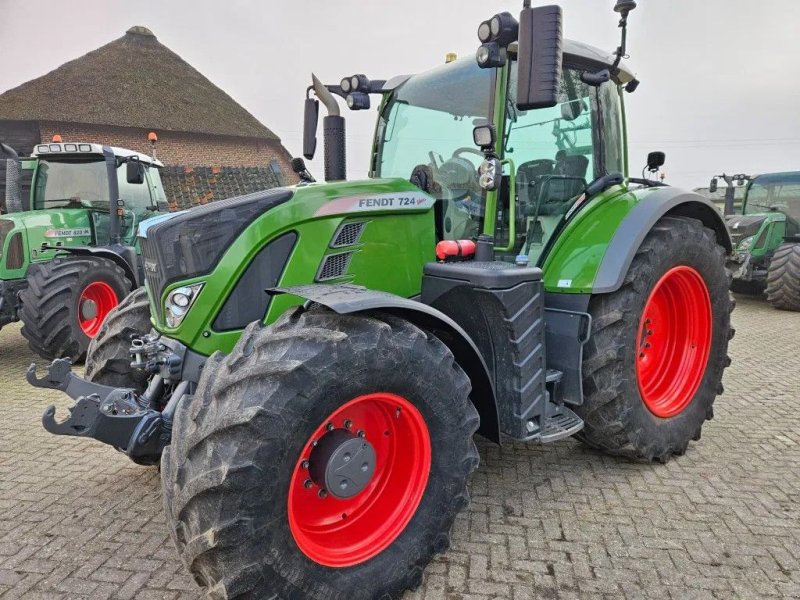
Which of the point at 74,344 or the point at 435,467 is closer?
the point at 435,467

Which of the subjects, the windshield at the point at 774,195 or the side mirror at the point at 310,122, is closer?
the side mirror at the point at 310,122

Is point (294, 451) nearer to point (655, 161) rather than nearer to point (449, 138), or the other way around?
point (449, 138)

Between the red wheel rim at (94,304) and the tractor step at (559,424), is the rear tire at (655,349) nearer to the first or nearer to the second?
the tractor step at (559,424)

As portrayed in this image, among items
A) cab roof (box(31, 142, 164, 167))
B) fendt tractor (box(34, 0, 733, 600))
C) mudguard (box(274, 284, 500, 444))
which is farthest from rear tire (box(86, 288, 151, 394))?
cab roof (box(31, 142, 164, 167))

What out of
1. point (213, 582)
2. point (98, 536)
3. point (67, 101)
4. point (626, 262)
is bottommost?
point (98, 536)

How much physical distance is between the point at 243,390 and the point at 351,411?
0.54m

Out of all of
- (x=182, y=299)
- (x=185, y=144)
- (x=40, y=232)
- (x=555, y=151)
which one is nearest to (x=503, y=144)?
(x=555, y=151)

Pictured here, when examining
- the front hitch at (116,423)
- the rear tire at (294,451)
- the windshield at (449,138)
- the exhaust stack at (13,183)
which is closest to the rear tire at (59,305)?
the exhaust stack at (13,183)

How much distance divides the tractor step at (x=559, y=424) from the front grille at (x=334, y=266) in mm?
1288

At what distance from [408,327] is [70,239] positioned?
20.3 ft

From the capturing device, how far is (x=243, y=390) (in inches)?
76.7

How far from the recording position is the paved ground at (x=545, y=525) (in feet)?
7.96

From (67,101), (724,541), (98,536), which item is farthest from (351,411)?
(67,101)

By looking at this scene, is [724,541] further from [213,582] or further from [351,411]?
[213,582]
